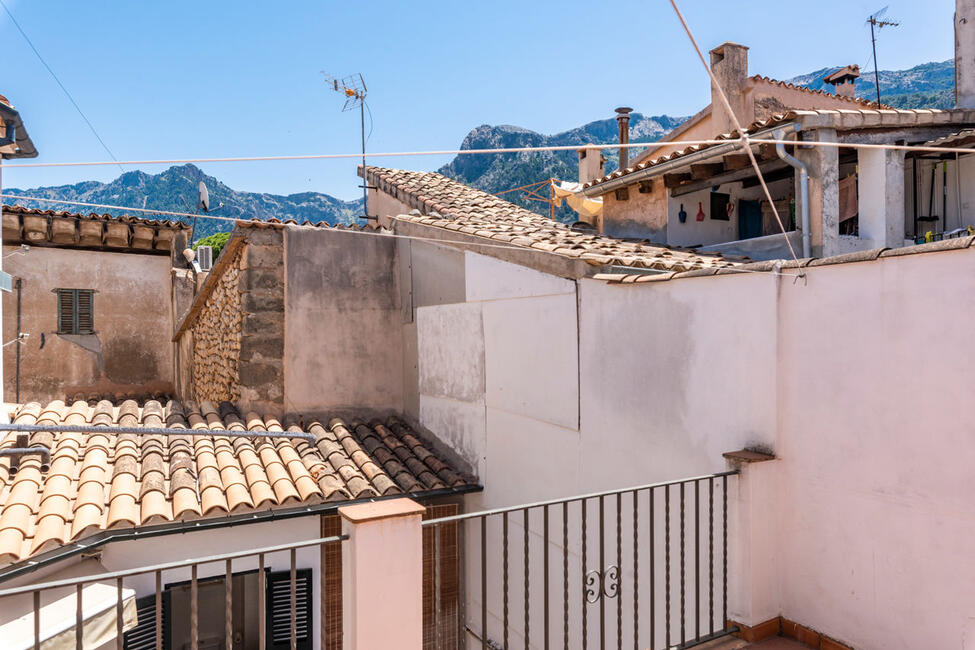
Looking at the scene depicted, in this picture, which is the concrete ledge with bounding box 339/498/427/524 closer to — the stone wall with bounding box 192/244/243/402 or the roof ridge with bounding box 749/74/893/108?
the stone wall with bounding box 192/244/243/402

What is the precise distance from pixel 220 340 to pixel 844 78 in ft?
53.5

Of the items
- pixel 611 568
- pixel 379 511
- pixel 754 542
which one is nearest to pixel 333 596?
pixel 611 568

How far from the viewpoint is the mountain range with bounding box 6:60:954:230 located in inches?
2689

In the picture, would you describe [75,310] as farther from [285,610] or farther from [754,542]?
[754,542]

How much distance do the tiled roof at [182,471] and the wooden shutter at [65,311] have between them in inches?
292

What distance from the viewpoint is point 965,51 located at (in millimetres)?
7898

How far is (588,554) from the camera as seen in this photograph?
17.5 feet

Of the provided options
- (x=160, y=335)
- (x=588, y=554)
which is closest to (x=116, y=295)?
(x=160, y=335)

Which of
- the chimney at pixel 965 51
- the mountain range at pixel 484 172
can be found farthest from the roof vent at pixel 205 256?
the mountain range at pixel 484 172

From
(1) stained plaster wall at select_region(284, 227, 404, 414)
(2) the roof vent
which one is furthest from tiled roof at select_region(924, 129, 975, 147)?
(2) the roof vent

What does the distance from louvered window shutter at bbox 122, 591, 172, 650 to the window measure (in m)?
10.8

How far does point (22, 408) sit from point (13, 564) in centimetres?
377

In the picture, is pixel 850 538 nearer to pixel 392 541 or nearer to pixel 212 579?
pixel 392 541

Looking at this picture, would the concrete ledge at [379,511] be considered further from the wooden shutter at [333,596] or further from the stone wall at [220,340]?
the stone wall at [220,340]
